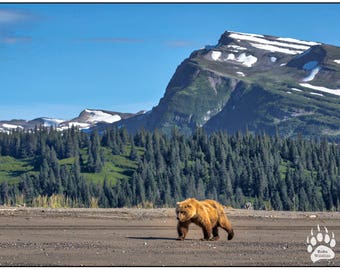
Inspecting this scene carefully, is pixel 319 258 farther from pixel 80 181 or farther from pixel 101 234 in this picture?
pixel 80 181

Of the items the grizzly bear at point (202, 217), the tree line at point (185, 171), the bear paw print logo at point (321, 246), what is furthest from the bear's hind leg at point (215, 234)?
the tree line at point (185, 171)

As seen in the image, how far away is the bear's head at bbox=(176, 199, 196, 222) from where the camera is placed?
27859 mm

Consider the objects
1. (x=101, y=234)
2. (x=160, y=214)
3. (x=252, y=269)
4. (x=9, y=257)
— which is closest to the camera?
(x=252, y=269)

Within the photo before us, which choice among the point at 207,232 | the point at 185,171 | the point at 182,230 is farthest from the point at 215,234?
the point at 185,171

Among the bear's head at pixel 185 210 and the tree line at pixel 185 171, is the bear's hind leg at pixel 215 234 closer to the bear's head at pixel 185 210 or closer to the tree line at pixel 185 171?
the bear's head at pixel 185 210

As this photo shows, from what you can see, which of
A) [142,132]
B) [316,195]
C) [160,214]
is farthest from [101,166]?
[160,214]

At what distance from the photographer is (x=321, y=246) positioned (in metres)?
26.6

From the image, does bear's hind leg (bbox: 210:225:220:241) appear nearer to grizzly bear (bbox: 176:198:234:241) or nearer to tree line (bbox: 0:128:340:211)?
grizzly bear (bbox: 176:198:234:241)

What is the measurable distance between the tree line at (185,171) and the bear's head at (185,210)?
9071 cm

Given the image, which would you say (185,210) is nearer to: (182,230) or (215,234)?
(182,230)

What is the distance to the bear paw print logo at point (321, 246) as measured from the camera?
24.1 meters

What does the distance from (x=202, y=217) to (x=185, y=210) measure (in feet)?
2.23

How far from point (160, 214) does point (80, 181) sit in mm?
91724

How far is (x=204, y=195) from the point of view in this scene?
13162 centimetres
